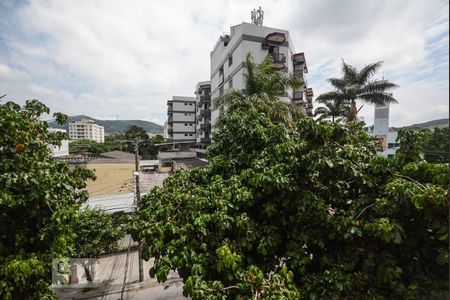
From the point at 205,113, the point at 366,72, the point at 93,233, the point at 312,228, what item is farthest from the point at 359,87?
the point at 205,113

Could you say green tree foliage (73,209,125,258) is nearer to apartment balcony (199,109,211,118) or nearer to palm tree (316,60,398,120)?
palm tree (316,60,398,120)

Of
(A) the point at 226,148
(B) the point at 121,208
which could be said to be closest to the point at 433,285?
(A) the point at 226,148

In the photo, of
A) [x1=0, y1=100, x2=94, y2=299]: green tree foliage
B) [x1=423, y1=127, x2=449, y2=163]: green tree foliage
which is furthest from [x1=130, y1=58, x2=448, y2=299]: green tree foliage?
[x1=0, y1=100, x2=94, y2=299]: green tree foliage

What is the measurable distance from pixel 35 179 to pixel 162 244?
222 cm

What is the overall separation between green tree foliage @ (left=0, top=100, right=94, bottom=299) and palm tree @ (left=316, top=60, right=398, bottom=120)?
17.9m

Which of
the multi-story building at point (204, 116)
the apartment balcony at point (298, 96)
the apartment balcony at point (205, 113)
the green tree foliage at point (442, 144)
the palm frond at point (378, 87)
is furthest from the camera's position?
the apartment balcony at point (205, 113)

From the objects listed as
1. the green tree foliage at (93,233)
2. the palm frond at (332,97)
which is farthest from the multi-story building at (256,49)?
the green tree foliage at (93,233)

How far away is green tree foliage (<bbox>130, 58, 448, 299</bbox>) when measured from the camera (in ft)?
9.77

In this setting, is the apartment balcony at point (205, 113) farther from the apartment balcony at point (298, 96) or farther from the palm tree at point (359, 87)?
the palm tree at point (359, 87)

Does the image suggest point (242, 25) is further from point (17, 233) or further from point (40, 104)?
point (17, 233)

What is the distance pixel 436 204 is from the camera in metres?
2.76

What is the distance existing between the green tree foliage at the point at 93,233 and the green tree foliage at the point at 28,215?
209 inches

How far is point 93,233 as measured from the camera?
912cm

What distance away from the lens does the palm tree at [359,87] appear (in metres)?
16.4
